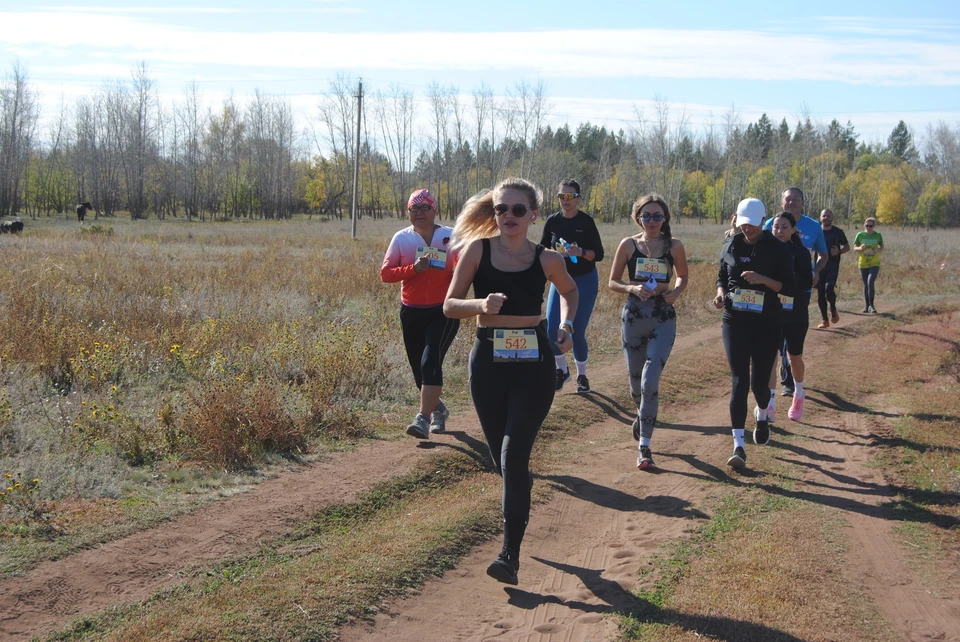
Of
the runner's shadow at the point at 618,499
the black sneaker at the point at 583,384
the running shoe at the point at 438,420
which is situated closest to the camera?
the runner's shadow at the point at 618,499

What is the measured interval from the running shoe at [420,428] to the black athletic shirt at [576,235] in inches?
96.2

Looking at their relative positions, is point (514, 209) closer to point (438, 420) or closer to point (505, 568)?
point (505, 568)

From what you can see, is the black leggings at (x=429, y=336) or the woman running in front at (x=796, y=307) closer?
the black leggings at (x=429, y=336)

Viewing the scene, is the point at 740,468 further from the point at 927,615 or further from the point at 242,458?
the point at 242,458

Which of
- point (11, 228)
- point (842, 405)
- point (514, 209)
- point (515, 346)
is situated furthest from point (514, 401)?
point (11, 228)

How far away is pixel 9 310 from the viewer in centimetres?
962

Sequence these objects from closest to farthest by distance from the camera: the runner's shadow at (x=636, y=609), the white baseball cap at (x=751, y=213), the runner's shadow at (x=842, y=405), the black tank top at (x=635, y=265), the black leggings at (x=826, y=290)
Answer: the runner's shadow at (x=636, y=609)
the white baseball cap at (x=751, y=213)
the black tank top at (x=635, y=265)
the runner's shadow at (x=842, y=405)
the black leggings at (x=826, y=290)

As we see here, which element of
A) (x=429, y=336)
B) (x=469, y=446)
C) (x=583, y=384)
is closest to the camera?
(x=429, y=336)

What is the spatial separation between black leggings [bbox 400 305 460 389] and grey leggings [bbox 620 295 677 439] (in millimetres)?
1488

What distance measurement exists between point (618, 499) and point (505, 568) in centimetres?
200

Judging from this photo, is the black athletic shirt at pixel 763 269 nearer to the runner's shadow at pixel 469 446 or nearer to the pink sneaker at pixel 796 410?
the pink sneaker at pixel 796 410

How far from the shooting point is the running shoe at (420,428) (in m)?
6.80

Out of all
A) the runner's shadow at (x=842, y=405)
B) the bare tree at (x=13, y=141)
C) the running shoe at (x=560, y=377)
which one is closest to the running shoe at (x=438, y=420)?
the running shoe at (x=560, y=377)

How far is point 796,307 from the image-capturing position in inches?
320
